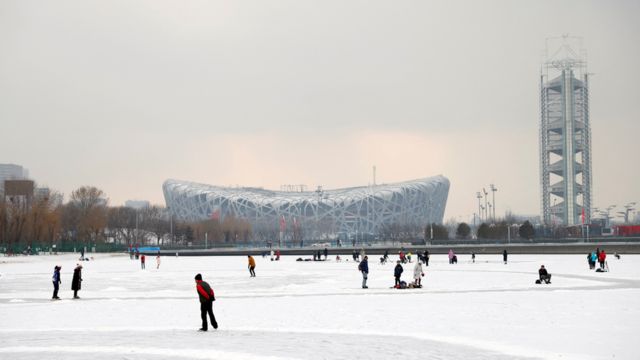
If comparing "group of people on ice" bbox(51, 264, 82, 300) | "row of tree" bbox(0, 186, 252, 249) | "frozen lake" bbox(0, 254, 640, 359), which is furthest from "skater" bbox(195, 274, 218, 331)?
"row of tree" bbox(0, 186, 252, 249)

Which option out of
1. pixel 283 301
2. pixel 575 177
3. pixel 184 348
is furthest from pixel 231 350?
pixel 575 177

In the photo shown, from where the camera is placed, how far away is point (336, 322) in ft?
64.6

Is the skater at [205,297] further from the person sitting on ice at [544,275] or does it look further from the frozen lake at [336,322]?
the person sitting on ice at [544,275]

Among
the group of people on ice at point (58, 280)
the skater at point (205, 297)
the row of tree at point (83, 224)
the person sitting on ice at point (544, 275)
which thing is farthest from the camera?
the row of tree at point (83, 224)

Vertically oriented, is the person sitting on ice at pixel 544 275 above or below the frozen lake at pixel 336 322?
above

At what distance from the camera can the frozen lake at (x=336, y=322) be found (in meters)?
14.9

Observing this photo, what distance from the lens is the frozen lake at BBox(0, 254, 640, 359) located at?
14914mm

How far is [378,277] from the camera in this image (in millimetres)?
40844

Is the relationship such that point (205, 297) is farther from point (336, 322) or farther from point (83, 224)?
point (83, 224)

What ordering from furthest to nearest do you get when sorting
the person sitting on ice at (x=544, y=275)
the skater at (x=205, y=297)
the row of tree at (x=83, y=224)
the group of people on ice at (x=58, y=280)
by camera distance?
the row of tree at (x=83, y=224)
the person sitting on ice at (x=544, y=275)
the group of people on ice at (x=58, y=280)
the skater at (x=205, y=297)

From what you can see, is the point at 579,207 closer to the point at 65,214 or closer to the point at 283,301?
the point at 65,214

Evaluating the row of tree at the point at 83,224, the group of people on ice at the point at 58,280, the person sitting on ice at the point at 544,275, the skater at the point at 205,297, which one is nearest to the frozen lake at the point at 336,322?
the skater at the point at 205,297

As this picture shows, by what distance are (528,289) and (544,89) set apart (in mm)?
133171

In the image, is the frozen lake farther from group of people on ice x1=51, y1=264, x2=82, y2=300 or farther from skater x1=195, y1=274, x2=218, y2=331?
group of people on ice x1=51, y1=264, x2=82, y2=300
